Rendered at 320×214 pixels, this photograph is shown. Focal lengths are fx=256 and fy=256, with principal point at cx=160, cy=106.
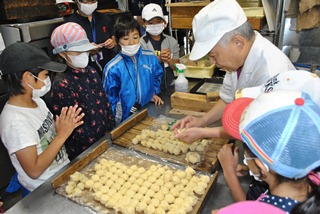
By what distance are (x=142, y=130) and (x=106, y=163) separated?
1.24 feet

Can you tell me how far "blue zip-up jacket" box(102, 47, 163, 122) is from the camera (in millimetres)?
2182

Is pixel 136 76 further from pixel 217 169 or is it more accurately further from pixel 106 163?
pixel 217 169

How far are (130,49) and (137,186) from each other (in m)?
1.24

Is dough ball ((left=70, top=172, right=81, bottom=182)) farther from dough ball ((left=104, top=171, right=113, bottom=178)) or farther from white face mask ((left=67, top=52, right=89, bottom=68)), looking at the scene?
white face mask ((left=67, top=52, right=89, bottom=68))

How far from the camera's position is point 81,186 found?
1250 millimetres

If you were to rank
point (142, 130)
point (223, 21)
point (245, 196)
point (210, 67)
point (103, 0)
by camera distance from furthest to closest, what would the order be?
point (103, 0) → point (210, 67) → point (142, 130) → point (223, 21) → point (245, 196)

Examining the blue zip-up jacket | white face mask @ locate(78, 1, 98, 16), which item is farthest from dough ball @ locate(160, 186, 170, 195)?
white face mask @ locate(78, 1, 98, 16)

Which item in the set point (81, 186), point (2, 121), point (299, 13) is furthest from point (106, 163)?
point (299, 13)

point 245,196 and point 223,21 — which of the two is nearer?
point 245,196

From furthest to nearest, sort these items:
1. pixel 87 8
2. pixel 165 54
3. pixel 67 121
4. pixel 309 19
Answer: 1. pixel 87 8
2. pixel 309 19
3. pixel 165 54
4. pixel 67 121

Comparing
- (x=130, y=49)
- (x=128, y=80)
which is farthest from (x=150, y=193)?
(x=130, y=49)

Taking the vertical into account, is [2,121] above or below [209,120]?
above

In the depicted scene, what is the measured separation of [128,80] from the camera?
2.21 m

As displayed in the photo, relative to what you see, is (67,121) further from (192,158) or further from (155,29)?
(155,29)
